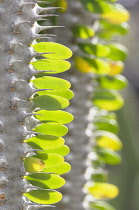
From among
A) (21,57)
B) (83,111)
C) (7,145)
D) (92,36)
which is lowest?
(7,145)

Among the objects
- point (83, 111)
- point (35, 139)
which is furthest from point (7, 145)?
point (83, 111)

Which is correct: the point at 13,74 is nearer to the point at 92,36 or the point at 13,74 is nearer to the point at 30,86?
the point at 30,86

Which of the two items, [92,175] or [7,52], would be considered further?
[92,175]

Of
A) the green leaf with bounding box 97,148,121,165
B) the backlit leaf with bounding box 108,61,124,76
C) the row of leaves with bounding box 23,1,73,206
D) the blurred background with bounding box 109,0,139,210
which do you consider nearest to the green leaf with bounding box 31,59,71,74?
the row of leaves with bounding box 23,1,73,206

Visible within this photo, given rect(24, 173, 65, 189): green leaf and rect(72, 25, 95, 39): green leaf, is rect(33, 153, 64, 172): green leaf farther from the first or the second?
rect(72, 25, 95, 39): green leaf

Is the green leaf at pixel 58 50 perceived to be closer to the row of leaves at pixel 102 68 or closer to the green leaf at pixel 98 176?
the row of leaves at pixel 102 68

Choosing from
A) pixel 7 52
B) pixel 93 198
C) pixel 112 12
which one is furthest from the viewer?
pixel 93 198

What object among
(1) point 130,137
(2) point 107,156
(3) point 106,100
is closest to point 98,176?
(2) point 107,156

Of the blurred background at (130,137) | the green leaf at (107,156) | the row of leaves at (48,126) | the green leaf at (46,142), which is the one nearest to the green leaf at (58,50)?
the row of leaves at (48,126)
